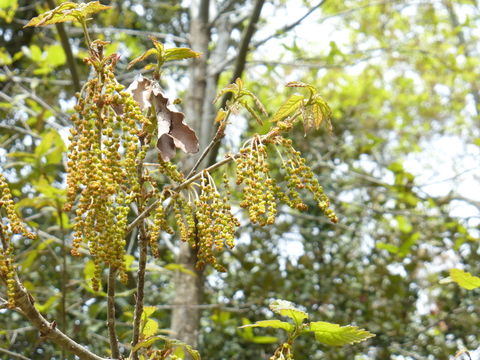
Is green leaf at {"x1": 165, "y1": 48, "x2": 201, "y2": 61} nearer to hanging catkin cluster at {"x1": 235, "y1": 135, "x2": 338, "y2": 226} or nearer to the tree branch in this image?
hanging catkin cluster at {"x1": 235, "y1": 135, "x2": 338, "y2": 226}

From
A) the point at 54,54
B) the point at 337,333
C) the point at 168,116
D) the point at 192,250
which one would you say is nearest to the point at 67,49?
the point at 54,54

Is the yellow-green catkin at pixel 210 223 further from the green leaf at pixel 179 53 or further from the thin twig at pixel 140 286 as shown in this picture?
the green leaf at pixel 179 53

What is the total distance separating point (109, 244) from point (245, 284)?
2.91 meters

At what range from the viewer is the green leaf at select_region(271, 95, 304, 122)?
4.59ft

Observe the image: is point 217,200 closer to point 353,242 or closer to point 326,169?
point 353,242

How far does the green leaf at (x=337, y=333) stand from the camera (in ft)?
4.53

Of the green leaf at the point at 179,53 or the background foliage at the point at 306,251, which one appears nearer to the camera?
the green leaf at the point at 179,53

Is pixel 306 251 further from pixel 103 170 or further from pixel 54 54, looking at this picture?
pixel 103 170

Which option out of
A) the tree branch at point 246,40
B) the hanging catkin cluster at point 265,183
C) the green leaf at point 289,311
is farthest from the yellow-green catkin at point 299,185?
the tree branch at point 246,40

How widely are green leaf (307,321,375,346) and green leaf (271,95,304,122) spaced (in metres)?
0.48

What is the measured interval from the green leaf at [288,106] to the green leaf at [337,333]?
18.7 inches

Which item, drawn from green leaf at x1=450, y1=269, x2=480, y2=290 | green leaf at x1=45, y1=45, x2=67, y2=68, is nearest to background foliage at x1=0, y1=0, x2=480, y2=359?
green leaf at x1=45, y1=45, x2=67, y2=68

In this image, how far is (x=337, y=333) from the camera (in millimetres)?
1396

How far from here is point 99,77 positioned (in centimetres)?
130
